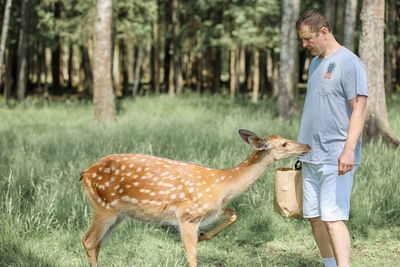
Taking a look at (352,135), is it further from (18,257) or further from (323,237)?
(18,257)

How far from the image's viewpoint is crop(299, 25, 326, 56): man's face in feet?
13.4

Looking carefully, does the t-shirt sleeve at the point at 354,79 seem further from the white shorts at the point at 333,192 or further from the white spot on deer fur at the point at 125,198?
the white spot on deer fur at the point at 125,198

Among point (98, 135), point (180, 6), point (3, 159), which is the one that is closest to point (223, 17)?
point (180, 6)

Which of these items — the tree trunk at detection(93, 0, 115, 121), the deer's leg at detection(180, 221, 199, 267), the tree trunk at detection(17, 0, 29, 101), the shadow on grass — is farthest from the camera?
the tree trunk at detection(17, 0, 29, 101)

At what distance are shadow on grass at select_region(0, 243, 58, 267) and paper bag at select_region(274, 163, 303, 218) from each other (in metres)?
2.16

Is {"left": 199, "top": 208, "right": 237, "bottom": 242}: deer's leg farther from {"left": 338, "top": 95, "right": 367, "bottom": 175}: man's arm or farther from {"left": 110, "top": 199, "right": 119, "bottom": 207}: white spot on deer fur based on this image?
{"left": 338, "top": 95, "right": 367, "bottom": 175}: man's arm

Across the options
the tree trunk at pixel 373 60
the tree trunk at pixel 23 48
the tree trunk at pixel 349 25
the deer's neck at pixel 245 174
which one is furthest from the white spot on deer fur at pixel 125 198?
the tree trunk at pixel 23 48

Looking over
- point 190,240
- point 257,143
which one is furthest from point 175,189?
point 257,143

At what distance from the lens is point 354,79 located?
12.9 ft

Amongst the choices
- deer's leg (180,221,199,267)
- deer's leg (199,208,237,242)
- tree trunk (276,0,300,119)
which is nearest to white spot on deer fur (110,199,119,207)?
deer's leg (180,221,199,267)

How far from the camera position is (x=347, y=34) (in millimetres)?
14812

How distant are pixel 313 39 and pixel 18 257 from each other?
3.32 metres

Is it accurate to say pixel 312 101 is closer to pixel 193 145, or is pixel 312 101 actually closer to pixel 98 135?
pixel 193 145

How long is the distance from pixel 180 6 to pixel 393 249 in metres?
21.0
